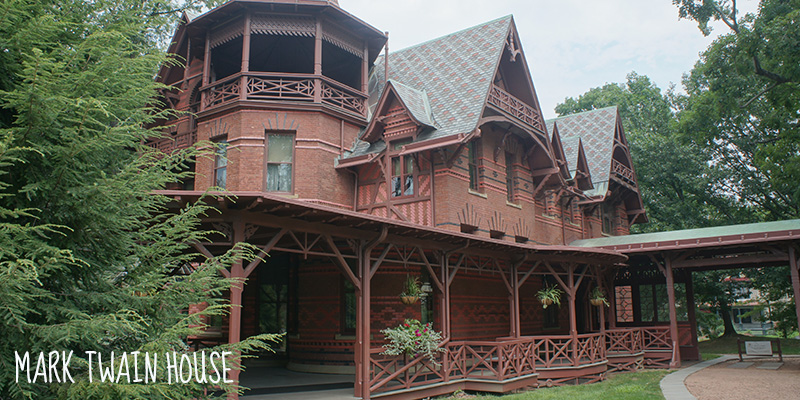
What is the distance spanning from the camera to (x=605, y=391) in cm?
1386

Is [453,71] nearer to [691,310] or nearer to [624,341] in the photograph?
[624,341]

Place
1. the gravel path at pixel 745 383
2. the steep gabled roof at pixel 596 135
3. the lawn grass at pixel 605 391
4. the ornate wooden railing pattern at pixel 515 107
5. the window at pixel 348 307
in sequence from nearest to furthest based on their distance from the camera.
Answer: the gravel path at pixel 745 383
the lawn grass at pixel 605 391
the window at pixel 348 307
the ornate wooden railing pattern at pixel 515 107
the steep gabled roof at pixel 596 135

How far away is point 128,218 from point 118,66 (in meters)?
1.51

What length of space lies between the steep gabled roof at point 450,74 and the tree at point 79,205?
10844 mm

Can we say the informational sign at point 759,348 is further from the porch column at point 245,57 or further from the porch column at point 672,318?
the porch column at point 245,57

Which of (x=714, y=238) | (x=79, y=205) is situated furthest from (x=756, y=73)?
(x=79, y=205)

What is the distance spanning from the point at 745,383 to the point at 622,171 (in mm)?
15430

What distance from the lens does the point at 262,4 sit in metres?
16.7

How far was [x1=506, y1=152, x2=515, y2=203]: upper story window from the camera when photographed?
20.2 m

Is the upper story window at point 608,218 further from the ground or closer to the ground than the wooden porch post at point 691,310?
further from the ground

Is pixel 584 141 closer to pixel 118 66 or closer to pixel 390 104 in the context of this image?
pixel 390 104

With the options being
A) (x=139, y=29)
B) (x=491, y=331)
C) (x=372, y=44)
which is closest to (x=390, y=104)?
(x=372, y=44)

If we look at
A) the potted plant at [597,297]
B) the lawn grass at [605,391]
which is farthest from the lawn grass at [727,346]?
the lawn grass at [605,391]

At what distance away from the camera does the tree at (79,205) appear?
4887 millimetres
